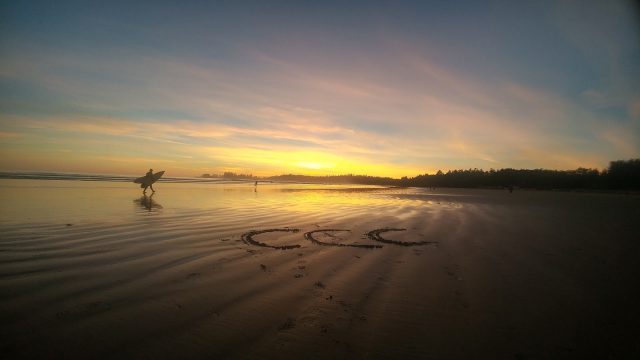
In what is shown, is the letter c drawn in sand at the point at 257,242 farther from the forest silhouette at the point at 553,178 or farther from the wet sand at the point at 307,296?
the forest silhouette at the point at 553,178

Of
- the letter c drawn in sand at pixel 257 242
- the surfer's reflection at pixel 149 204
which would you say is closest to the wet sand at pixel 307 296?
the letter c drawn in sand at pixel 257 242

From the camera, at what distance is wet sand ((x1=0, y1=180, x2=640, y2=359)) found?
3.23m

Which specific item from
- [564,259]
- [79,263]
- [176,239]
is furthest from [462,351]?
[176,239]

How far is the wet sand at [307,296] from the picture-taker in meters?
3.23

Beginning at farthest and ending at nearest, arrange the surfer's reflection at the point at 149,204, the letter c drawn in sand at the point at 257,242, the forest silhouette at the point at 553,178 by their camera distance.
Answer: the forest silhouette at the point at 553,178
the surfer's reflection at the point at 149,204
the letter c drawn in sand at the point at 257,242

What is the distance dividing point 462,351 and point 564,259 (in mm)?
5552

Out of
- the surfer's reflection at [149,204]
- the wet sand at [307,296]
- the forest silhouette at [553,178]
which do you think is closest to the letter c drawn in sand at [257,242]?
the wet sand at [307,296]

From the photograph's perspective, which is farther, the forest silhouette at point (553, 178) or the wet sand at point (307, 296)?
the forest silhouette at point (553, 178)

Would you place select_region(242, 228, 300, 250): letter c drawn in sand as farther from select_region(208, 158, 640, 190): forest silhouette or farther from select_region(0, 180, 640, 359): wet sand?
select_region(208, 158, 640, 190): forest silhouette

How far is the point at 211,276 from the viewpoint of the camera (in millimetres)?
5340

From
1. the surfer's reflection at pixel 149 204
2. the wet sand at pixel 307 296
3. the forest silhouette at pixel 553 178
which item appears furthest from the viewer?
the forest silhouette at pixel 553 178

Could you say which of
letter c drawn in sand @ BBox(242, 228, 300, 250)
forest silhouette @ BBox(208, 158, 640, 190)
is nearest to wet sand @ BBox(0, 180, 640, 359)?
letter c drawn in sand @ BBox(242, 228, 300, 250)

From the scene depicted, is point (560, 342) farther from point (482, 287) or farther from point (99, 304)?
point (99, 304)

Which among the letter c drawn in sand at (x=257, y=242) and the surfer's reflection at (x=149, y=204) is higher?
the surfer's reflection at (x=149, y=204)
